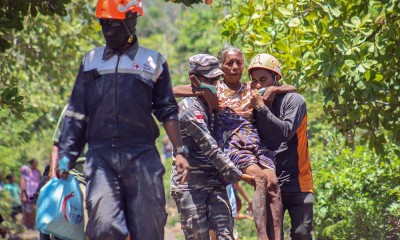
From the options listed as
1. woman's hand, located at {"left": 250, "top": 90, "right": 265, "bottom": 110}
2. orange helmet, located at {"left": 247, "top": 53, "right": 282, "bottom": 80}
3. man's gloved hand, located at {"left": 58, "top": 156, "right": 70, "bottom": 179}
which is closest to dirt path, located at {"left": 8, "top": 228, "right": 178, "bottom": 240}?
orange helmet, located at {"left": 247, "top": 53, "right": 282, "bottom": 80}

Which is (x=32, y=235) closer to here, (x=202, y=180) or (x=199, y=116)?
(x=202, y=180)

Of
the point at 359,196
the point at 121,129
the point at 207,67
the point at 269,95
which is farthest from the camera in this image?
the point at 359,196

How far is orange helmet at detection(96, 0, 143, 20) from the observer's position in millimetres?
7617

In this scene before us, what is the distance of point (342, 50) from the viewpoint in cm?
1019

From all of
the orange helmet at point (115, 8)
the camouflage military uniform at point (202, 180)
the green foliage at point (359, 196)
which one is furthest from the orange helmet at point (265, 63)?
the green foliage at point (359, 196)

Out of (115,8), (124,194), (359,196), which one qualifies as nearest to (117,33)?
(115,8)

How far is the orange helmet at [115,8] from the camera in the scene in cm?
762

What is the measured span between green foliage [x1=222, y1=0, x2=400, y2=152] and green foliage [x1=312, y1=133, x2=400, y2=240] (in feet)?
2.00

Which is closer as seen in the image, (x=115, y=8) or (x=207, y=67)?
(x=115, y=8)

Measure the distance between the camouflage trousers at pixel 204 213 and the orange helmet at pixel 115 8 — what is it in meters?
1.96

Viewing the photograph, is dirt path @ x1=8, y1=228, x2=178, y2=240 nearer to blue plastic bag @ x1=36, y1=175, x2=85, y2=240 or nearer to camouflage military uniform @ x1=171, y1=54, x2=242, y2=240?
camouflage military uniform @ x1=171, y1=54, x2=242, y2=240

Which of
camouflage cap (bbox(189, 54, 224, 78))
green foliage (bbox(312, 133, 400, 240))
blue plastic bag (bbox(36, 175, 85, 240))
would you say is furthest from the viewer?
green foliage (bbox(312, 133, 400, 240))

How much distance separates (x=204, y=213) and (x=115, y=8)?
2.15 m

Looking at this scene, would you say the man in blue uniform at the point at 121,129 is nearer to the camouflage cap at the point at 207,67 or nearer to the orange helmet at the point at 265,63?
the camouflage cap at the point at 207,67
